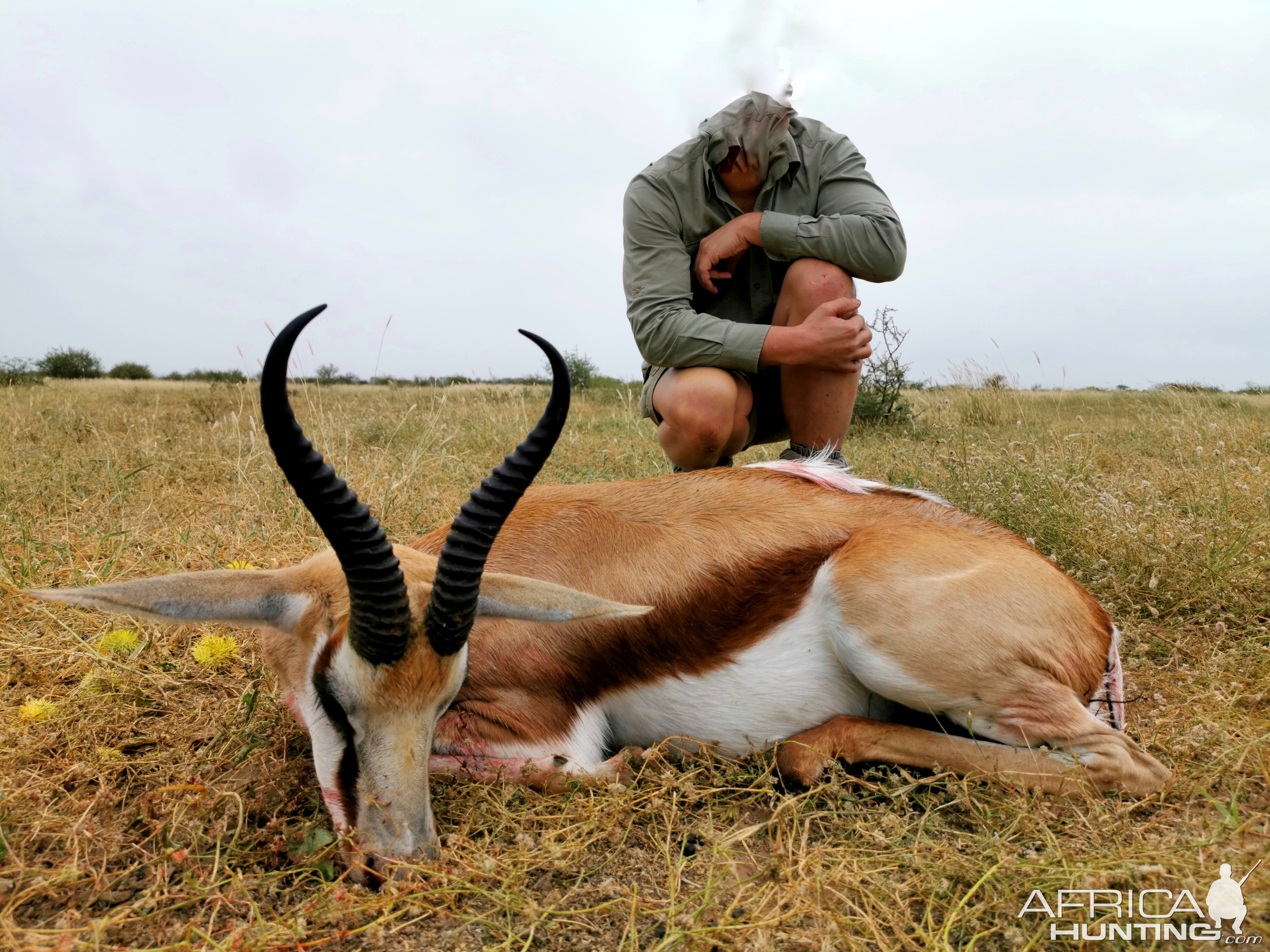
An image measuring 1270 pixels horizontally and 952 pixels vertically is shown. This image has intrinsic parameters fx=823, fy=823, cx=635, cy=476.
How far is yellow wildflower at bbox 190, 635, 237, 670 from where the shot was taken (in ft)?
11.5

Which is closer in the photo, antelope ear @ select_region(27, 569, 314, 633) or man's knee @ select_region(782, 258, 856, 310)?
antelope ear @ select_region(27, 569, 314, 633)

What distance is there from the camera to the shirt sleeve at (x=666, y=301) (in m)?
5.09

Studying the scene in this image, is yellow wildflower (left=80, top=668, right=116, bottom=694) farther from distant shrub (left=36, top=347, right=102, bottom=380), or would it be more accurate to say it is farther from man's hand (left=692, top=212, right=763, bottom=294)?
distant shrub (left=36, top=347, right=102, bottom=380)

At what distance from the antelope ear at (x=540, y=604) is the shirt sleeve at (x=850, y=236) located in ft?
10.4

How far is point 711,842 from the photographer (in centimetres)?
264

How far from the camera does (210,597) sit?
250 centimetres

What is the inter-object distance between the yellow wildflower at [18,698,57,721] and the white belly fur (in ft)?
6.98

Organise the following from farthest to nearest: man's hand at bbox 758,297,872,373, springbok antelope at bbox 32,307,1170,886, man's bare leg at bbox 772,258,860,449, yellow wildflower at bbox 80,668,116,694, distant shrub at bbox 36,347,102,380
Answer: distant shrub at bbox 36,347,102,380 < man's bare leg at bbox 772,258,860,449 < man's hand at bbox 758,297,872,373 < yellow wildflower at bbox 80,668,116,694 < springbok antelope at bbox 32,307,1170,886

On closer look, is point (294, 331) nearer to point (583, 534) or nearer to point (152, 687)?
point (583, 534)

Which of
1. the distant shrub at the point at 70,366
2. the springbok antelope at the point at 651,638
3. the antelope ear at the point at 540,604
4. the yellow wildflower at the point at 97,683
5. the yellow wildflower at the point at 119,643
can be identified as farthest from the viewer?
the distant shrub at the point at 70,366

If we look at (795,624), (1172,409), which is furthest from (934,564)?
(1172,409)

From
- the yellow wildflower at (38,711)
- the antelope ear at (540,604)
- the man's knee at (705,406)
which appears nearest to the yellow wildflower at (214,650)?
the yellow wildflower at (38,711)

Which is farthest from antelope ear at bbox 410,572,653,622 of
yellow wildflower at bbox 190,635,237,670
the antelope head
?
yellow wildflower at bbox 190,635,237,670

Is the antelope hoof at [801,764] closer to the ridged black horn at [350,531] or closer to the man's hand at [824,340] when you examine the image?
the ridged black horn at [350,531]
